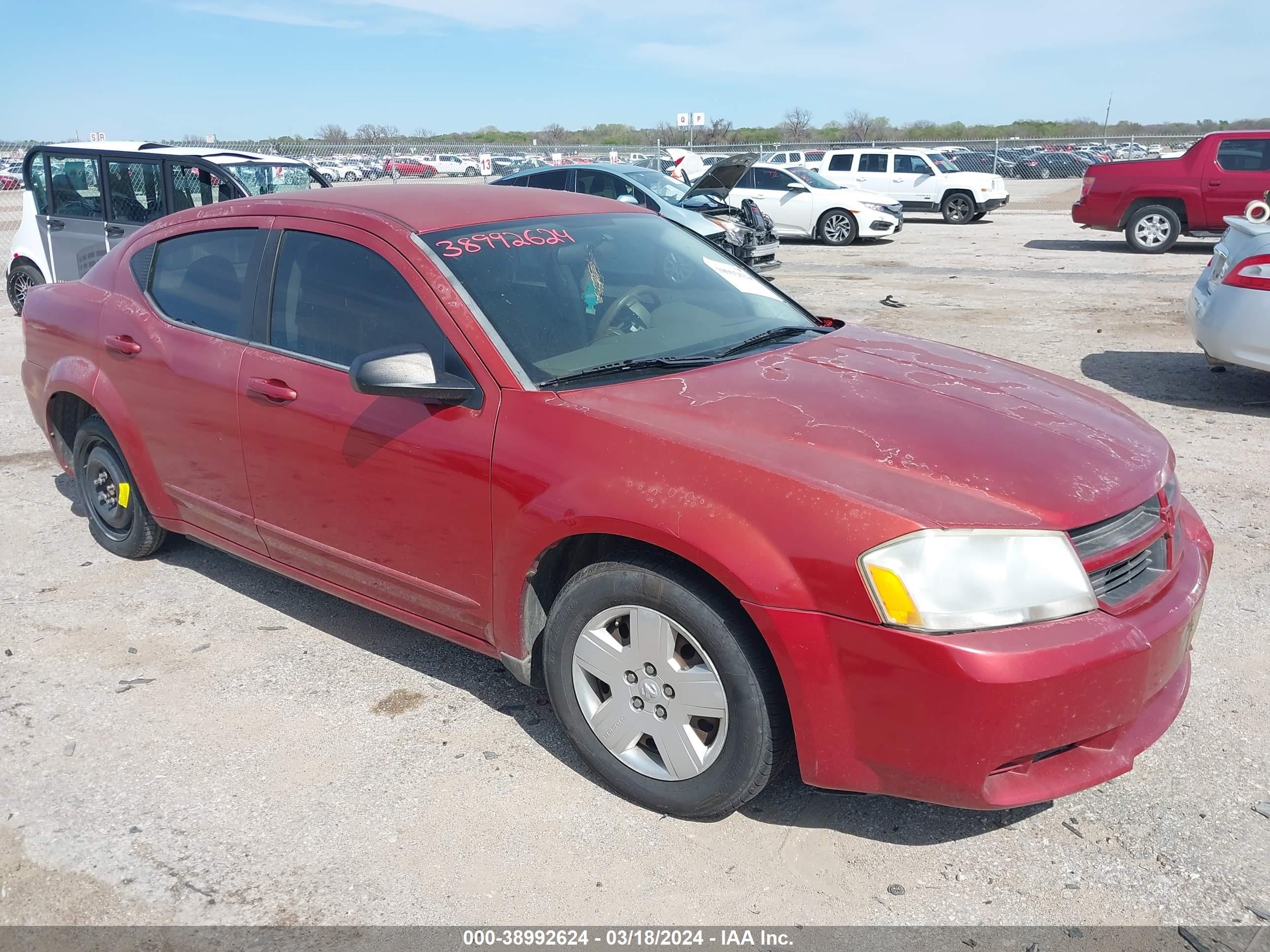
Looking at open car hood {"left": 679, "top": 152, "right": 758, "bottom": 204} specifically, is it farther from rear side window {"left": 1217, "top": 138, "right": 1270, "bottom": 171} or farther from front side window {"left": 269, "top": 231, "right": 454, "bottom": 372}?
front side window {"left": 269, "top": 231, "right": 454, "bottom": 372}

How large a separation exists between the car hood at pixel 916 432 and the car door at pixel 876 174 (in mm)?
22360

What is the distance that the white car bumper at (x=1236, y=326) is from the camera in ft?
22.4

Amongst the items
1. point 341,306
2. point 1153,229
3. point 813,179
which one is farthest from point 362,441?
point 813,179

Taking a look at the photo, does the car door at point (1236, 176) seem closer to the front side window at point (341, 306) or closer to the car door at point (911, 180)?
the car door at point (911, 180)

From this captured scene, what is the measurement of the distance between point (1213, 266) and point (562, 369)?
6.20m

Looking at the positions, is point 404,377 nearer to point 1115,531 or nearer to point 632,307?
point 632,307

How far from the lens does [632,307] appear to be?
144 inches

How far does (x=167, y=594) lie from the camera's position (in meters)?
4.60

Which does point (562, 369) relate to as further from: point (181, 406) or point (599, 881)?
point (181, 406)

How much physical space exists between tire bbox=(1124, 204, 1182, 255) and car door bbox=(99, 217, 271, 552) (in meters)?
16.0

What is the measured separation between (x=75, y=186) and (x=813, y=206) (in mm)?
13571

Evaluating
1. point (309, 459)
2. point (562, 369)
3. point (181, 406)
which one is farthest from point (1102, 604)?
point (181, 406)

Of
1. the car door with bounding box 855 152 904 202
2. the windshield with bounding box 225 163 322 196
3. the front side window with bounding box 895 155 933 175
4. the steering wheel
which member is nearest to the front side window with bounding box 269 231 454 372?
the steering wheel

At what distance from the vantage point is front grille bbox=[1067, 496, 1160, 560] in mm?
2592
